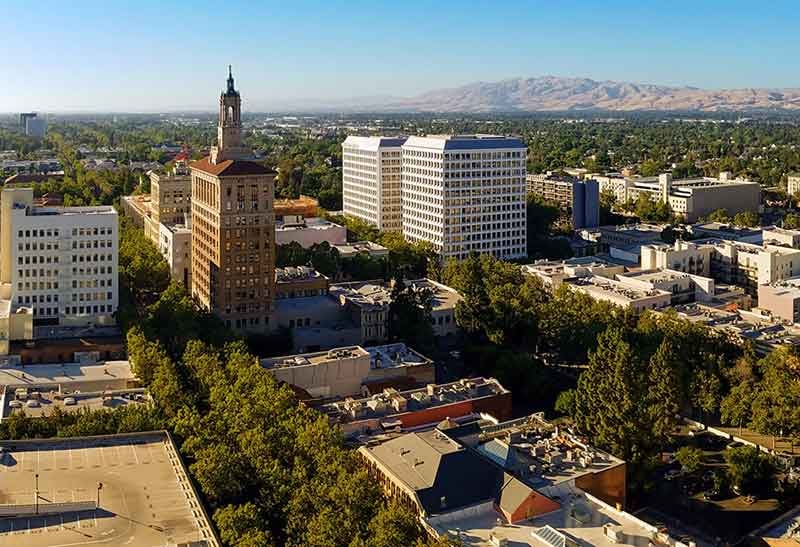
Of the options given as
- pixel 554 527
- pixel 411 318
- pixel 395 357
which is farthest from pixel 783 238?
pixel 554 527

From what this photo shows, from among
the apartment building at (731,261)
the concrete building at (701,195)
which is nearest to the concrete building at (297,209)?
the apartment building at (731,261)

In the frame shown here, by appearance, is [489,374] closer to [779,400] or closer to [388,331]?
[388,331]

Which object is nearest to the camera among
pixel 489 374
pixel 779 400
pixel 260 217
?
pixel 779 400

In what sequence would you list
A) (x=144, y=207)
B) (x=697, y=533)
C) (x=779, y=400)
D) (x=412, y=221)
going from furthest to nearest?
(x=144, y=207) → (x=412, y=221) → (x=779, y=400) → (x=697, y=533)

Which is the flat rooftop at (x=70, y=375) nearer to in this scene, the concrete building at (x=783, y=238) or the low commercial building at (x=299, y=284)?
the low commercial building at (x=299, y=284)

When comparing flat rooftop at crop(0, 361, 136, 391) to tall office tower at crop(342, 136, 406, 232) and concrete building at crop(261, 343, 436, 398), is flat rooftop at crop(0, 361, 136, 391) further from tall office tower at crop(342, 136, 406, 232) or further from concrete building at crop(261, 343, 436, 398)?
tall office tower at crop(342, 136, 406, 232)

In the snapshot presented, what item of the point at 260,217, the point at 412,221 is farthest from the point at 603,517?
the point at 412,221

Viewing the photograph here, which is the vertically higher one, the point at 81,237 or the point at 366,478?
the point at 81,237

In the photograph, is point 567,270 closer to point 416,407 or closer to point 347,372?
point 347,372
